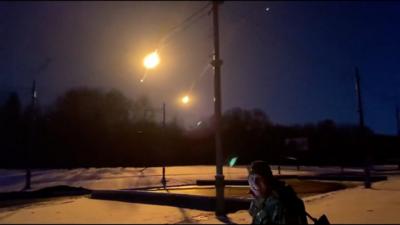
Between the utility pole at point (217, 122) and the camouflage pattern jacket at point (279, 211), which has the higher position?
the utility pole at point (217, 122)

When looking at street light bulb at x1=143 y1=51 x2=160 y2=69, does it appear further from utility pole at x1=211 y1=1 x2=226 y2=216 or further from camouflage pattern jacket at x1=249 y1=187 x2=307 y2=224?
camouflage pattern jacket at x1=249 y1=187 x2=307 y2=224

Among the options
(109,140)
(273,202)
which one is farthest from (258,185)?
(109,140)

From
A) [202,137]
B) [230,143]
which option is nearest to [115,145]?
[202,137]

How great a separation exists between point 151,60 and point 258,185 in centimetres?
451

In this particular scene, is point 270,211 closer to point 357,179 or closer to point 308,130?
point 357,179

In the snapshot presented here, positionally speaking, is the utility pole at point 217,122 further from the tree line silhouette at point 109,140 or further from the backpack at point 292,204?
the tree line silhouette at point 109,140

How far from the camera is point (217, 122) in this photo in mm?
11758

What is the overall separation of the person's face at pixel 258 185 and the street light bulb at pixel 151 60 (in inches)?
163

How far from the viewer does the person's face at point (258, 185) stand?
30.3 feet

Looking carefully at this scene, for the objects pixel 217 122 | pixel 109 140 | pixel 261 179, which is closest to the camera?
pixel 261 179

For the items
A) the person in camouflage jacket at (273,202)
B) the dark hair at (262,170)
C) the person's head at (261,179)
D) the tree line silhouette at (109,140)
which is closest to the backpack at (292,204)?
the person in camouflage jacket at (273,202)

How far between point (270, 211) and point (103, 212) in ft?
14.8

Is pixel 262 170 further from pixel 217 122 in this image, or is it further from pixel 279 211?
pixel 217 122

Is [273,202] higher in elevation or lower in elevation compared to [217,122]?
lower
